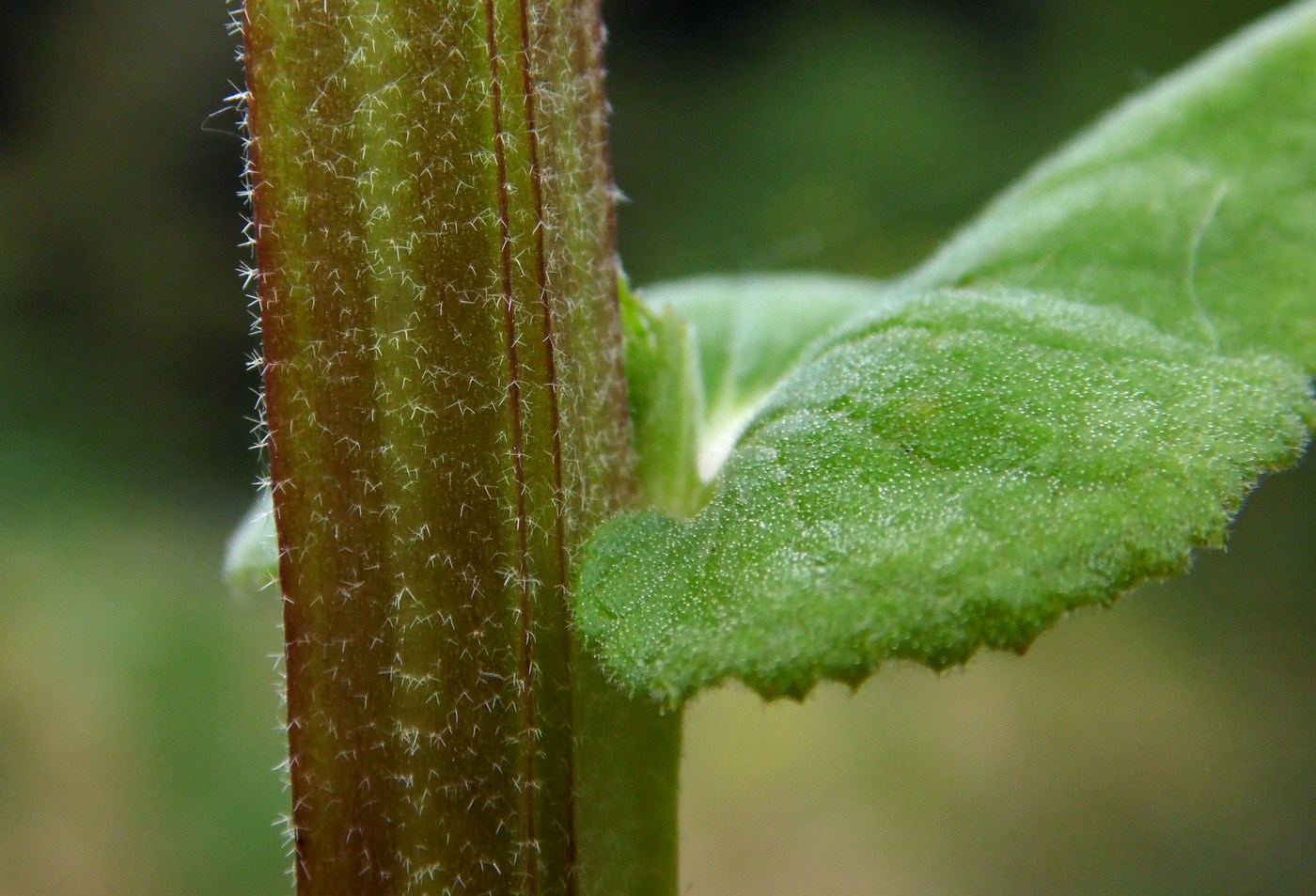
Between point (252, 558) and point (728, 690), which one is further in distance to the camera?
point (728, 690)

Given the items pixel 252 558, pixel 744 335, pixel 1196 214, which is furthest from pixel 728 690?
pixel 1196 214

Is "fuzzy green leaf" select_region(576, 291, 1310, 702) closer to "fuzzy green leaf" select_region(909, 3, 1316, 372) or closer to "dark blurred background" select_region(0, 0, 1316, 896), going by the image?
"fuzzy green leaf" select_region(909, 3, 1316, 372)

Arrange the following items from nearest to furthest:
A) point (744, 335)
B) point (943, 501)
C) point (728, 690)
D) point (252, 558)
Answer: point (943, 501) < point (252, 558) < point (744, 335) < point (728, 690)

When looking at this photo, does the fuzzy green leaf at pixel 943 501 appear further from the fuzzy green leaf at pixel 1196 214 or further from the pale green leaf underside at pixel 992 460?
the fuzzy green leaf at pixel 1196 214

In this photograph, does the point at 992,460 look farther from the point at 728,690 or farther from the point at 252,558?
the point at 728,690

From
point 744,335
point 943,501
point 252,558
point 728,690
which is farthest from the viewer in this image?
point 728,690

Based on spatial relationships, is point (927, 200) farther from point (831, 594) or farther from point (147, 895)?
point (831, 594)
